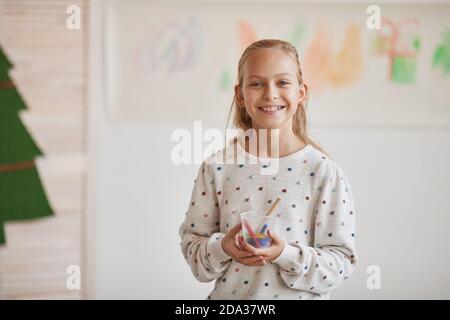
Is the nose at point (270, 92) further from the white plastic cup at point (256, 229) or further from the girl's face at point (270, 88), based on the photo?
the white plastic cup at point (256, 229)

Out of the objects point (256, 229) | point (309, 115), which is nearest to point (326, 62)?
point (309, 115)

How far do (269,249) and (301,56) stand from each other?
116 cm

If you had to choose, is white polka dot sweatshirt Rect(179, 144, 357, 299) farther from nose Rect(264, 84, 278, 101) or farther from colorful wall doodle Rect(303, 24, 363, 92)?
colorful wall doodle Rect(303, 24, 363, 92)

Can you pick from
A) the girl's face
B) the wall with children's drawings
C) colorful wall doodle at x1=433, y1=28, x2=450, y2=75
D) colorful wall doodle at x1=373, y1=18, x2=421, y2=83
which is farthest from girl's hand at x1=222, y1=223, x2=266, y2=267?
colorful wall doodle at x1=433, y1=28, x2=450, y2=75

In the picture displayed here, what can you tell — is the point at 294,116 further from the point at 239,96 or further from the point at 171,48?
the point at 171,48

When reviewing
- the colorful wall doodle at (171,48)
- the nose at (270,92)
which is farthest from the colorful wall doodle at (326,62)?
the nose at (270,92)

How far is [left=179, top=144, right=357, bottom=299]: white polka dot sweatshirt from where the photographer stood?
1103 millimetres

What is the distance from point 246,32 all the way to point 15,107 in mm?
907

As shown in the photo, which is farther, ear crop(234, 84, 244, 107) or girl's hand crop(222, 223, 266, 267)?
ear crop(234, 84, 244, 107)

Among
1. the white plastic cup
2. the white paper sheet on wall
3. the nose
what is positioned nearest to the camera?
the white plastic cup

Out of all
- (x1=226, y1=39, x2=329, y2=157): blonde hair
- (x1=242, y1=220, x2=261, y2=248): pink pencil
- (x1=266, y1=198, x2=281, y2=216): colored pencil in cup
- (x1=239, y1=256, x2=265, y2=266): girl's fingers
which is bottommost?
(x1=239, y1=256, x2=265, y2=266): girl's fingers

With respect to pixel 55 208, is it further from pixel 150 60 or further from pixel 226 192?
pixel 226 192

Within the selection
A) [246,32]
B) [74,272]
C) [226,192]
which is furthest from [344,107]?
[74,272]

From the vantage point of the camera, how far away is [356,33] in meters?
2.05
